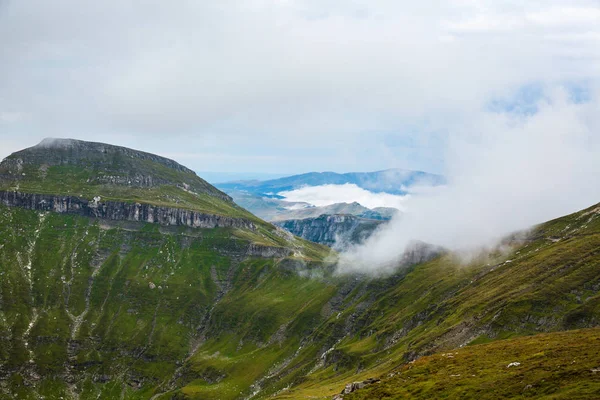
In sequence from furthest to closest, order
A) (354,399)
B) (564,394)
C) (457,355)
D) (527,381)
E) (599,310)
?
(599,310), (457,355), (354,399), (527,381), (564,394)

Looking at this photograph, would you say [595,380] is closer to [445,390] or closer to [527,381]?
[527,381]

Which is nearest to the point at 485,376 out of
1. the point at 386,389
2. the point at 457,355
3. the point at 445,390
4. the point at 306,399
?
the point at 445,390

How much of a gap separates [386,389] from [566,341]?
2235 inches

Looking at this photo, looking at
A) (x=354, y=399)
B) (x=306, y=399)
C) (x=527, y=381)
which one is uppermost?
(x=527, y=381)

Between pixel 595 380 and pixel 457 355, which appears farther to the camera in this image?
pixel 457 355

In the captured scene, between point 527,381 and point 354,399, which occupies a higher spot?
point 527,381

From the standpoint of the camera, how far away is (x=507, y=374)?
105 m

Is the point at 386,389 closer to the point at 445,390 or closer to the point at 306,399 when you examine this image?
the point at 445,390

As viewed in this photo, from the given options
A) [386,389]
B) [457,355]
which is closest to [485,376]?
[386,389]

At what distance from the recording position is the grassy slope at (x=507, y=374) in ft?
294

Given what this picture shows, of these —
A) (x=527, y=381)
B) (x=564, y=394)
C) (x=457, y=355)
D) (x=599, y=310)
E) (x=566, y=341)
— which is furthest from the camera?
(x=599, y=310)

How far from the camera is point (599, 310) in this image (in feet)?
627

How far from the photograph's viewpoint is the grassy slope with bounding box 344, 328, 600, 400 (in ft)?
294

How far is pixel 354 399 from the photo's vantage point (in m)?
119
